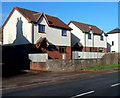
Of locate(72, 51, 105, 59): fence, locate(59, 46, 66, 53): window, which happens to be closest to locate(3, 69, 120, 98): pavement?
locate(72, 51, 105, 59): fence

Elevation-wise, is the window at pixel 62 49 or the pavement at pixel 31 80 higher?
the window at pixel 62 49

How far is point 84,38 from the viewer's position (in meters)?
44.0

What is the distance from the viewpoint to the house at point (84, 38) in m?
44.1

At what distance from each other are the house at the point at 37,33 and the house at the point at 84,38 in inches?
258

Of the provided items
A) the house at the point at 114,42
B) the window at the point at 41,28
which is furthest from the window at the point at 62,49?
the house at the point at 114,42

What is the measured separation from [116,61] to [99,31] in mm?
16417

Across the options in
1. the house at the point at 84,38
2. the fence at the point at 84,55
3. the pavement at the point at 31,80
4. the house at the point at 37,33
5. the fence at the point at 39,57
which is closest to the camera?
the pavement at the point at 31,80

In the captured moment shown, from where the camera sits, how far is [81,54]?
3459cm

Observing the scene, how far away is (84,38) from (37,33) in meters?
15.0

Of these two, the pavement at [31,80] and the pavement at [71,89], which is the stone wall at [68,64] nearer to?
the pavement at [31,80]

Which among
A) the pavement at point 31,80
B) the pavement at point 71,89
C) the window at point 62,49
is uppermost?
the window at point 62,49

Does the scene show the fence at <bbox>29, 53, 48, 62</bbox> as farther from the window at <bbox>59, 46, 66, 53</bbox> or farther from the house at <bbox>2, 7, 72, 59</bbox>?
the window at <bbox>59, 46, 66, 53</bbox>

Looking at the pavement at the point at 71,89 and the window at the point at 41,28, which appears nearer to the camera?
the pavement at the point at 71,89

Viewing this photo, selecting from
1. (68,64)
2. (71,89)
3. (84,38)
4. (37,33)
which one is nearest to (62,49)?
(37,33)
